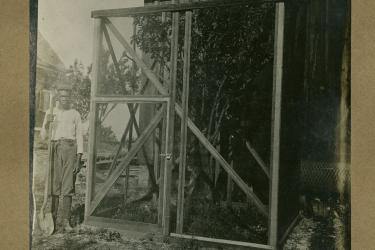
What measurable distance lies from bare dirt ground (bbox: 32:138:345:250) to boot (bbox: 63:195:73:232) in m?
0.09

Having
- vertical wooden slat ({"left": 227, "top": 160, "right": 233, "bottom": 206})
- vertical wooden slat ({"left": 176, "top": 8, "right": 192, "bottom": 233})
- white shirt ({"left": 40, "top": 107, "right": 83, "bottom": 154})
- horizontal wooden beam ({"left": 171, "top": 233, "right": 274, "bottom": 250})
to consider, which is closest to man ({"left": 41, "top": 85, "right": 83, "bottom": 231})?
white shirt ({"left": 40, "top": 107, "right": 83, "bottom": 154})

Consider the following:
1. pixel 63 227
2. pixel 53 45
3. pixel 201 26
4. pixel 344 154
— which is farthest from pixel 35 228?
pixel 344 154

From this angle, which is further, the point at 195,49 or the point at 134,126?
the point at 134,126

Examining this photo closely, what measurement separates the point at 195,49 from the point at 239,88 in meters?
0.72

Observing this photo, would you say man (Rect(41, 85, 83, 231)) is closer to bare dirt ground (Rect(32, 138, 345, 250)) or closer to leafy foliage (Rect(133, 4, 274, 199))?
bare dirt ground (Rect(32, 138, 345, 250))

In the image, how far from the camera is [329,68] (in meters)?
4.38

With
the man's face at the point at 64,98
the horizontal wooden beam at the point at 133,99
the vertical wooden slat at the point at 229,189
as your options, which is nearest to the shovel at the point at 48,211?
the man's face at the point at 64,98

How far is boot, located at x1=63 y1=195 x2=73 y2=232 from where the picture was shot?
5375 millimetres

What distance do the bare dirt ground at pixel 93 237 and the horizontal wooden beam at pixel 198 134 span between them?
51 cm

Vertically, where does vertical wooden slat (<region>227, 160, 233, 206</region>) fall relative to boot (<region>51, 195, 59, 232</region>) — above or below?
above

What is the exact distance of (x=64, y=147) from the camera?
528 cm
